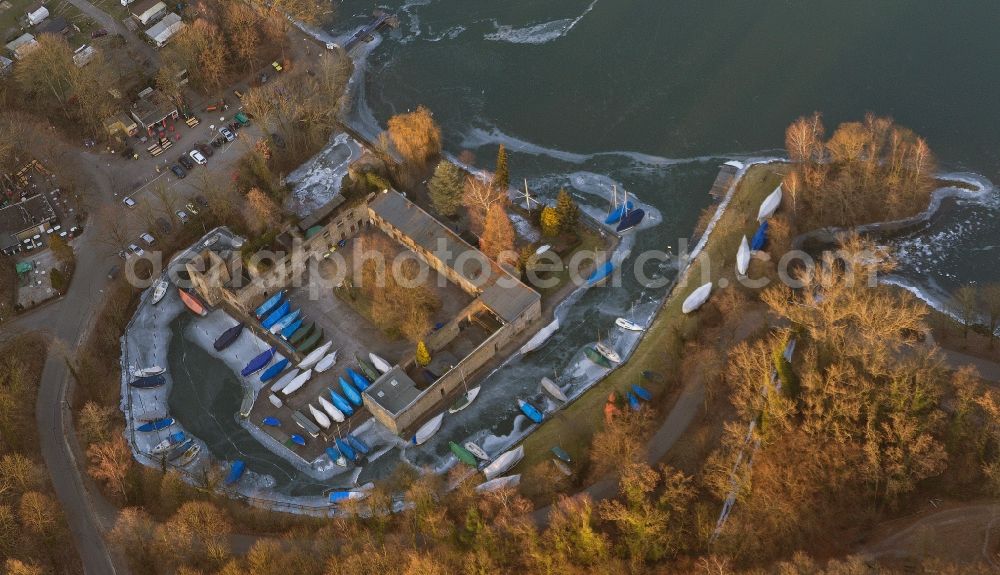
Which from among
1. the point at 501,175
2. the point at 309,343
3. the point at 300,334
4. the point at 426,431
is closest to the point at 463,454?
the point at 426,431

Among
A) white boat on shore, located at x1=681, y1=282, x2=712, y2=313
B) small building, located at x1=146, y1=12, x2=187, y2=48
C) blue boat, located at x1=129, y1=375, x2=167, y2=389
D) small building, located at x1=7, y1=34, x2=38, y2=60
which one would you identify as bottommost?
blue boat, located at x1=129, y1=375, x2=167, y2=389

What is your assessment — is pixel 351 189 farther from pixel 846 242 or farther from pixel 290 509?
pixel 846 242

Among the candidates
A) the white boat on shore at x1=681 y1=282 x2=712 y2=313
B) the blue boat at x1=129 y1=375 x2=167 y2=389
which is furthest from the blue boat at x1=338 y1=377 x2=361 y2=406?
the white boat on shore at x1=681 y1=282 x2=712 y2=313

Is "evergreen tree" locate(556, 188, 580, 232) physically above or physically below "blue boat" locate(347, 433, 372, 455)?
above

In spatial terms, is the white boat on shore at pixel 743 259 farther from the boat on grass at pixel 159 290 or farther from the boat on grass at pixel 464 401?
the boat on grass at pixel 159 290

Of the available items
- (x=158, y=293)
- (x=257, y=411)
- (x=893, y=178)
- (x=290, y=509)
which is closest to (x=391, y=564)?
(x=290, y=509)

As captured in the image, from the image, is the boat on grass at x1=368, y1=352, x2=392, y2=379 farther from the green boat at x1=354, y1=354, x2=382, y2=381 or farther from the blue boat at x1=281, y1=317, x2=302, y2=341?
the blue boat at x1=281, y1=317, x2=302, y2=341
